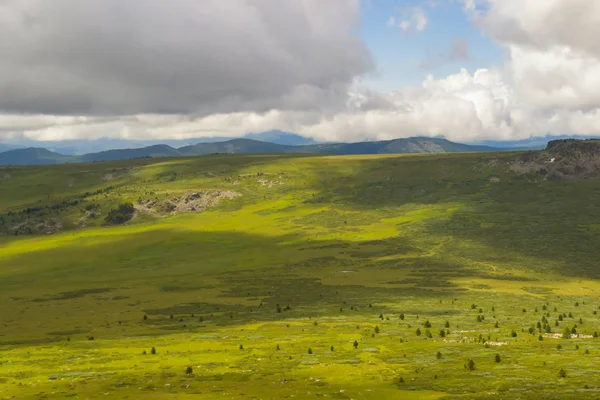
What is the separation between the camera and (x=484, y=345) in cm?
4806

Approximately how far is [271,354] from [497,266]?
311ft

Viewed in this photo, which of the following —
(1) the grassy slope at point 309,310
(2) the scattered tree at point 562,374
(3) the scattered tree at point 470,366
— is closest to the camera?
(2) the scattered tree at point 562,374

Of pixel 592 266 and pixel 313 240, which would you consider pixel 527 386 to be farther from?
pixel 313 240

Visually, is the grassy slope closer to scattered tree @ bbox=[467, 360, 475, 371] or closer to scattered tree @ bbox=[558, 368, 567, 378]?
scattered tree @ bbox=[467, 360, 475, 371]

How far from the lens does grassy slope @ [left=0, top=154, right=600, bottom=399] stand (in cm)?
3769

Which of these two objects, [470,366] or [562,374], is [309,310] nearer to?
[470,366]

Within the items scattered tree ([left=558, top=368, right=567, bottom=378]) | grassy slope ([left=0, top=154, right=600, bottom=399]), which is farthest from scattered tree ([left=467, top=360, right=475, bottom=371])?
scattered tree ([left=558, top=368, right=567, bottom=378])

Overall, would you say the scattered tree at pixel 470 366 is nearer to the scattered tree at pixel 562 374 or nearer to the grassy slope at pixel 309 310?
the grassy slope at pixel 309 310

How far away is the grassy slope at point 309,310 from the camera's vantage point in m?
37.7

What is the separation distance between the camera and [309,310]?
258ft

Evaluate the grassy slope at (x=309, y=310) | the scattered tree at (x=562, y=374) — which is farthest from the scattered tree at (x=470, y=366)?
the scattered tree at (x=562, y=374)

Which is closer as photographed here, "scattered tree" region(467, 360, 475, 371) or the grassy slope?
the grassy slope

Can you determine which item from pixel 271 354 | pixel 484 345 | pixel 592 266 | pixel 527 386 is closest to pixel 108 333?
pixel 271 354

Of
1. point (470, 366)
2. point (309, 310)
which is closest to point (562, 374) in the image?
point (470, 366)
